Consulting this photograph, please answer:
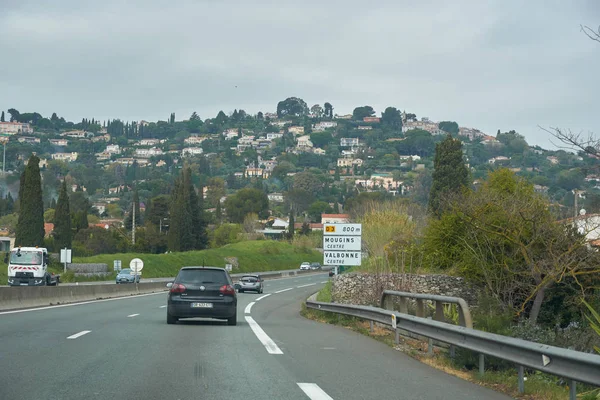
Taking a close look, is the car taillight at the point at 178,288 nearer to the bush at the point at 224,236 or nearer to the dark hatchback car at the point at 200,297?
the dark hatchback car at the point at 200,297

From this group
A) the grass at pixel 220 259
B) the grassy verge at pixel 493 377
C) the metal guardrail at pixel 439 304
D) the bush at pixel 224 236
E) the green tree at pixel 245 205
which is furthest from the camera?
the green tree at pixel 245 205

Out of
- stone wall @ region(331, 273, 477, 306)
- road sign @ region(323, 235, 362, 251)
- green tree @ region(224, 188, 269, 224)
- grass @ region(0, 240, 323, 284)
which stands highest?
green tree @ region(224, 188, 269, 224)

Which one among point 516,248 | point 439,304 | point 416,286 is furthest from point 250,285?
point 439,304

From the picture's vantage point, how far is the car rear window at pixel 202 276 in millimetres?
22031

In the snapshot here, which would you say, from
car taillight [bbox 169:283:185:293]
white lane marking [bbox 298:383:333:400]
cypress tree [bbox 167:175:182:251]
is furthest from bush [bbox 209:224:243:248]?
white lane marking [bbox 298:383:333:400]

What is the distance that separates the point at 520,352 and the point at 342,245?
2192 cm

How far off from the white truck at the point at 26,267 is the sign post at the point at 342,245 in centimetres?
2355

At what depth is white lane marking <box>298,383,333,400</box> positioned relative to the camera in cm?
959

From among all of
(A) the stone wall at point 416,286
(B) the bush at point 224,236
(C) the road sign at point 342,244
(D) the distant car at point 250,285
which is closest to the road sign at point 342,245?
(C) the road sign at point 342,244

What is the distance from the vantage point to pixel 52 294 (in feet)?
110

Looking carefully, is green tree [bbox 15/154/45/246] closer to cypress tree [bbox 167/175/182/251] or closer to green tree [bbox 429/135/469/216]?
cypress tree [bbox 167/175/182/251]

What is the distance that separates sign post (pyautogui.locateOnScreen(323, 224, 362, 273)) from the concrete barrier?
34.1ft

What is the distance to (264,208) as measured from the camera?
7800 inches

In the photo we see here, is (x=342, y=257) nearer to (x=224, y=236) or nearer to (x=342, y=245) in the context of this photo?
(x=342, y=245)
